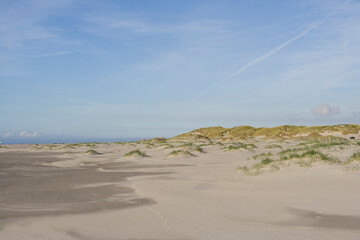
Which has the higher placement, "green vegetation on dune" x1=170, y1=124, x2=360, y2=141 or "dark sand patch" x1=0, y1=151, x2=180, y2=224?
"green vegetation on dune" x1=170, y1=124, x2=360, y2=141

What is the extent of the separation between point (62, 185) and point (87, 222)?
573cm

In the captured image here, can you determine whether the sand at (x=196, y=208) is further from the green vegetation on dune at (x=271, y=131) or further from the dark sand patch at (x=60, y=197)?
the green vegetation on dune at (x=271, y=131)

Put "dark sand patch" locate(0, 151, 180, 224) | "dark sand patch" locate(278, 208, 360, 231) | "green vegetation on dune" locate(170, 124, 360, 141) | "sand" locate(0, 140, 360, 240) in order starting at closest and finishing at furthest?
"sand" locate(0, 140, 360, 240)
"dark sand patch" locate(278, 208, 360, 231)
"dark sand patch" locate(0, 151, 180, 224)
"green vegetation on dune" locate(170, 124, 360, 141)

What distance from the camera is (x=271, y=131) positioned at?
2790 inches

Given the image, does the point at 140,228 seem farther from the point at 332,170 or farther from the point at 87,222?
the point at 332,170

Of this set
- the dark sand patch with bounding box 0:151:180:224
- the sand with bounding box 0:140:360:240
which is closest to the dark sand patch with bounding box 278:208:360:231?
the sand with bounding box 0:140:360:240

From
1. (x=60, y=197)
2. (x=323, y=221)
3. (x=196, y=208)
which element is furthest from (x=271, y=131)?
(x=323, y=221)

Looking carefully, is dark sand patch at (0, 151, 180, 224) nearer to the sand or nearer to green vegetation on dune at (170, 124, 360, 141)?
the sand

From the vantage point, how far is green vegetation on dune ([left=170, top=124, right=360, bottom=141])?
61.4 meters

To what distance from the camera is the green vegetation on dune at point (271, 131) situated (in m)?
61.4

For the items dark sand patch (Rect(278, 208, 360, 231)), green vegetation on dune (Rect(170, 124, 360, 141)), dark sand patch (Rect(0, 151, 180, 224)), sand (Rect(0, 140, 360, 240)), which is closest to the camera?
sand (Rect(0, 140, 360, 240))

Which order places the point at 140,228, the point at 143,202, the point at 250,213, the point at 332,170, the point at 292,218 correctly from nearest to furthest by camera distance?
the point at 140,228 < the point at 292,218 < the point at 250,213 < the point at 143,202 < the point at 332,170

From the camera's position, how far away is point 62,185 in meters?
11.1

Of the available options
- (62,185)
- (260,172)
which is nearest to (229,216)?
(260,172)
